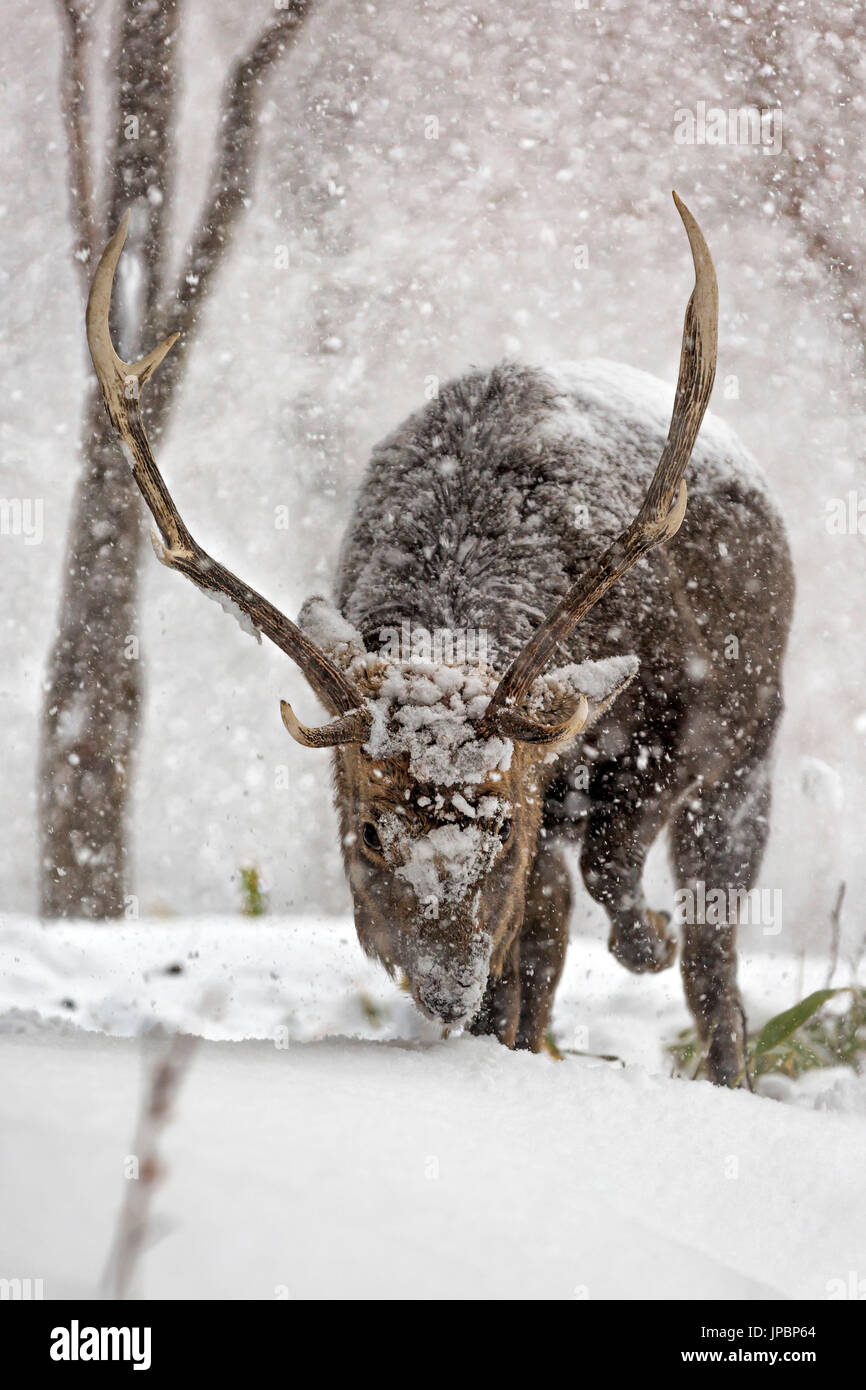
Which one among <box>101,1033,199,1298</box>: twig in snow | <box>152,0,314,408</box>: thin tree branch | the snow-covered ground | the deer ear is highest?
<box>152,0,314,408</box>: thin tree branch

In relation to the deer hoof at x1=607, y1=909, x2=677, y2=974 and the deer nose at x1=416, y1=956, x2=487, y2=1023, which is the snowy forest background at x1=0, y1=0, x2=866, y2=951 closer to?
the deer hoof at x1=607, y1=909, x2=677, y2=974

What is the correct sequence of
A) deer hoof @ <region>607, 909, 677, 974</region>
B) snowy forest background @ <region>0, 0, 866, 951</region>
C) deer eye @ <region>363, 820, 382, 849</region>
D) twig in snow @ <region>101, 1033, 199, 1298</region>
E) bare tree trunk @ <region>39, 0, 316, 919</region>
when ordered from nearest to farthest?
twig in snow @ <region>101, 1033, 199, 1298</region>, deer eye @ <region>363, 820, 382, 849</region>, deer hoof @ <region>607, 909, 677, 974</region>, bare tree trunk @ <region>39, 0, 316, 919</region>, snowy forest background @ <region>0, 0, 866, 951</region>

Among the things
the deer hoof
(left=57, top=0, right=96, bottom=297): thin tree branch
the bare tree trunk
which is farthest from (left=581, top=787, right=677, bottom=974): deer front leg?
(left=57, top=0, right=96, bottom=297): thin tree branch

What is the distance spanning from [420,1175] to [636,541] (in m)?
1.92

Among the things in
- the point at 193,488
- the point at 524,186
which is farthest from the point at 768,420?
the point at 193,488

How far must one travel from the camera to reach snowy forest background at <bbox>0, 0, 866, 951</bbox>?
229 inches

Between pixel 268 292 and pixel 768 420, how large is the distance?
367cm

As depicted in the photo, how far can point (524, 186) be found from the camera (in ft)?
21.5

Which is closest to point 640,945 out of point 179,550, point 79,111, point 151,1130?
point 179,550

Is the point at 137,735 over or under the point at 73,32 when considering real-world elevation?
under

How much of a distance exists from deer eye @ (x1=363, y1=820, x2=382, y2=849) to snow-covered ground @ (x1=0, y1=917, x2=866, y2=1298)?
54cm

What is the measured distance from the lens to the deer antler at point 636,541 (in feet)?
9.20

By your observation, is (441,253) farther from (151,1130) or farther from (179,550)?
(151,1130)
